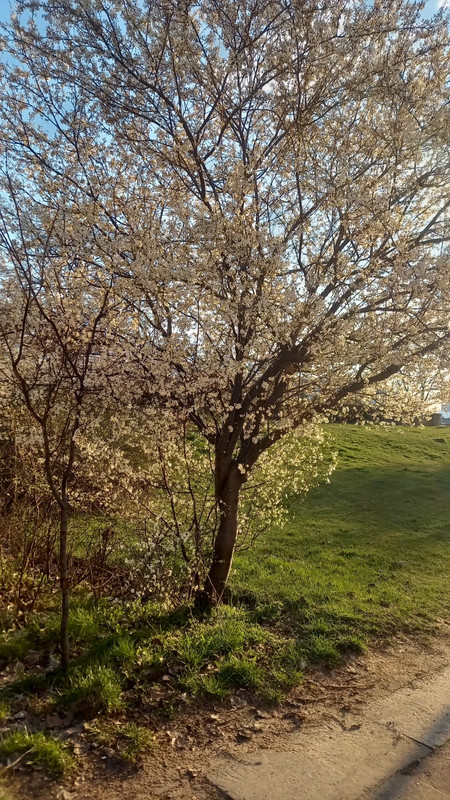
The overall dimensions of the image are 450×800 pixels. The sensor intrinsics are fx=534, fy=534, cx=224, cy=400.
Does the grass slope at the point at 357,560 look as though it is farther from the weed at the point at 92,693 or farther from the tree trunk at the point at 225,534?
the weed at the point at 92,693

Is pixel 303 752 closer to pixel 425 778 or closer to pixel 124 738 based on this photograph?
pixel 425 778

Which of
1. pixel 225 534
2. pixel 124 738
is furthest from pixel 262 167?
pixel 124 738

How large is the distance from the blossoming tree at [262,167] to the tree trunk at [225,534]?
340 millimetres

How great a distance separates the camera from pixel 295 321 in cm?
501

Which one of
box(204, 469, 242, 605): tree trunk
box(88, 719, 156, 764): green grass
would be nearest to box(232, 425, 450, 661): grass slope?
box(204, 469, 242, 605): tree trunk

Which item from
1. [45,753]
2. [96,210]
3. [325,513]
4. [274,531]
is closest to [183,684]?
[45,753]

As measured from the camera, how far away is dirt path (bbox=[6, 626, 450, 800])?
3.25m

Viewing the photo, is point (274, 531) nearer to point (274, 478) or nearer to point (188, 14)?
point (274, 478)

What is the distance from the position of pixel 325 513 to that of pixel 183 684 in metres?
7.43

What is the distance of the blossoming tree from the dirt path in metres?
1.65

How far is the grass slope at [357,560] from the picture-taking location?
6020mm

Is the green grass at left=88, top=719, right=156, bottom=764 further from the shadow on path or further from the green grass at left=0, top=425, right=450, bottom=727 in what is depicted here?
the shadow on path

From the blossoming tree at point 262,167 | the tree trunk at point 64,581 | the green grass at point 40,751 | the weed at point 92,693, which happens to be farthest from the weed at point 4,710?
the blossoming tree at point 262,167

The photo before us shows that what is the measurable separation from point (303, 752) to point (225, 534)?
2481mm
